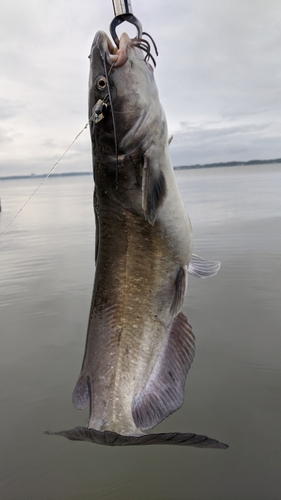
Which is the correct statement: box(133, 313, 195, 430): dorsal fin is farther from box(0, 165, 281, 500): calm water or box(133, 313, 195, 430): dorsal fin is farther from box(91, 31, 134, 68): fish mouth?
box(91, 31, 134, 68): fish mouth

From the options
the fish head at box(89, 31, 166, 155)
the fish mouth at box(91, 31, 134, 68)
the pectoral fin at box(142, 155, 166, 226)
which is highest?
the fish mouth at box(91, 31, 134, 68)

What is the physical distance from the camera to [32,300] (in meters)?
6.64

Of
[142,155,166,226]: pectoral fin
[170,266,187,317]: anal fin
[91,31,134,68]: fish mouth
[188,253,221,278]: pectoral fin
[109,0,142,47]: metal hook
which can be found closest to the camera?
[109,0,142,47]: metal hook

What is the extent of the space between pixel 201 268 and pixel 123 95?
154 cm

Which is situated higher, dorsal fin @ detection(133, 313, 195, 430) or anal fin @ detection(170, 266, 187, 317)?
anal fin @ detection(170, 266, 187, 317)

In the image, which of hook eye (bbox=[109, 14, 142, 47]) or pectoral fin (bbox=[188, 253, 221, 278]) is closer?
hook eye (bbox=[109, 14, 142, 47])

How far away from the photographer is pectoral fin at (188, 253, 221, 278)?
3297 millimetres

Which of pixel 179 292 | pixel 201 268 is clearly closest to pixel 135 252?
pixel 179 292

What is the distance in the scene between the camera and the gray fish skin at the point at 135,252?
2834 millimetres

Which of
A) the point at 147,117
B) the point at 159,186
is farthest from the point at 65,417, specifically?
the point at 147,117

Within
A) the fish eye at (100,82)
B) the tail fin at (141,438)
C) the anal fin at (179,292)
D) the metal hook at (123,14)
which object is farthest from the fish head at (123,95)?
the tail fin at (141,438)

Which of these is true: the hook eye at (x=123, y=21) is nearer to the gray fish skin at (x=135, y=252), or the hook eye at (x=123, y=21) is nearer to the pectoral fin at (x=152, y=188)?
the gray fish skin at (x=135, y=252)

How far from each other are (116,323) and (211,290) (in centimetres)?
383

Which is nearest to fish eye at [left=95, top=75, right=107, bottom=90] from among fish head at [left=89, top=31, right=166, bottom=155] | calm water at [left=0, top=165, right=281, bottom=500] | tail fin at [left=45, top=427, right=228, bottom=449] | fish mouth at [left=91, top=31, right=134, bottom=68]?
fish head at [left=89, top=31, right=166, bottom=155]
